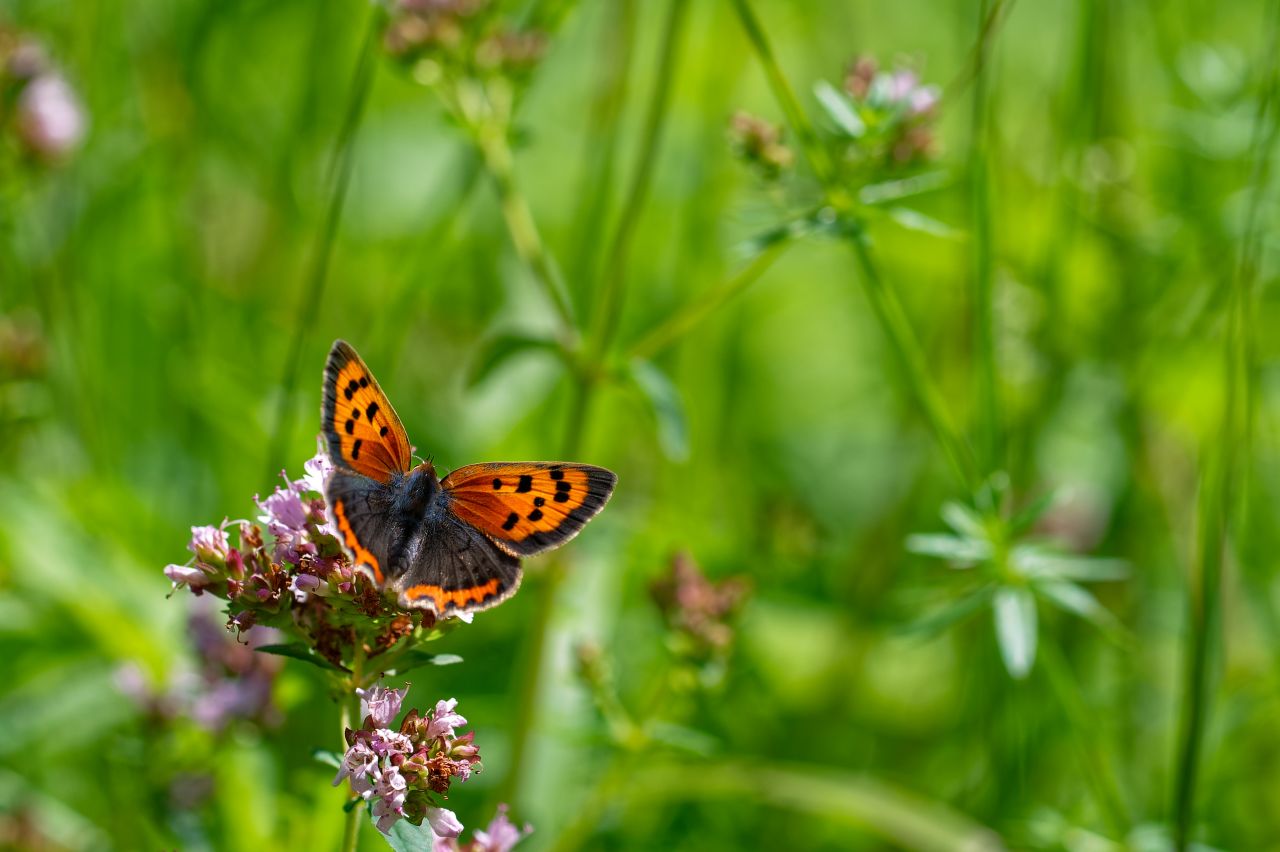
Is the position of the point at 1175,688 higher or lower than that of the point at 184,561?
lower

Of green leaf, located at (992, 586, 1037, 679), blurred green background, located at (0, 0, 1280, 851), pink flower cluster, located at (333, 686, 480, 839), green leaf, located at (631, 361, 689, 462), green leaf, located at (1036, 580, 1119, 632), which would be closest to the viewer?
pink flower cluster, located at (333, 686, 480, 839)

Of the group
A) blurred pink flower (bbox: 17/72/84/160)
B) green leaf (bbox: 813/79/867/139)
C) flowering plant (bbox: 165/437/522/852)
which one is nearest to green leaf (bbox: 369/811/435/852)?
flowering plant (bbox: 165/437/522/852)

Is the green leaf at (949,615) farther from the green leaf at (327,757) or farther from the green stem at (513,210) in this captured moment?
the green leaf at (327,757)

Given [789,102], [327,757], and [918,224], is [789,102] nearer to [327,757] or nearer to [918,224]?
[918,224]

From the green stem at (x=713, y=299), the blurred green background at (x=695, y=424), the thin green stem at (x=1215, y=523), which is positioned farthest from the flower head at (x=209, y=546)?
the thin green stem at (x=1215, y=523)

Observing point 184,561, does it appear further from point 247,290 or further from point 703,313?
point 703,313

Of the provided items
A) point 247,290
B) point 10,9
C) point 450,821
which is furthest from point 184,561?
point 10,9

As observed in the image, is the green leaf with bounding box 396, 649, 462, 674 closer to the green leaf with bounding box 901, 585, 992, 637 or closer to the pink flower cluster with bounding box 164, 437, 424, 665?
the pink flower cluster with bounding box 164, 437, 424, 665
